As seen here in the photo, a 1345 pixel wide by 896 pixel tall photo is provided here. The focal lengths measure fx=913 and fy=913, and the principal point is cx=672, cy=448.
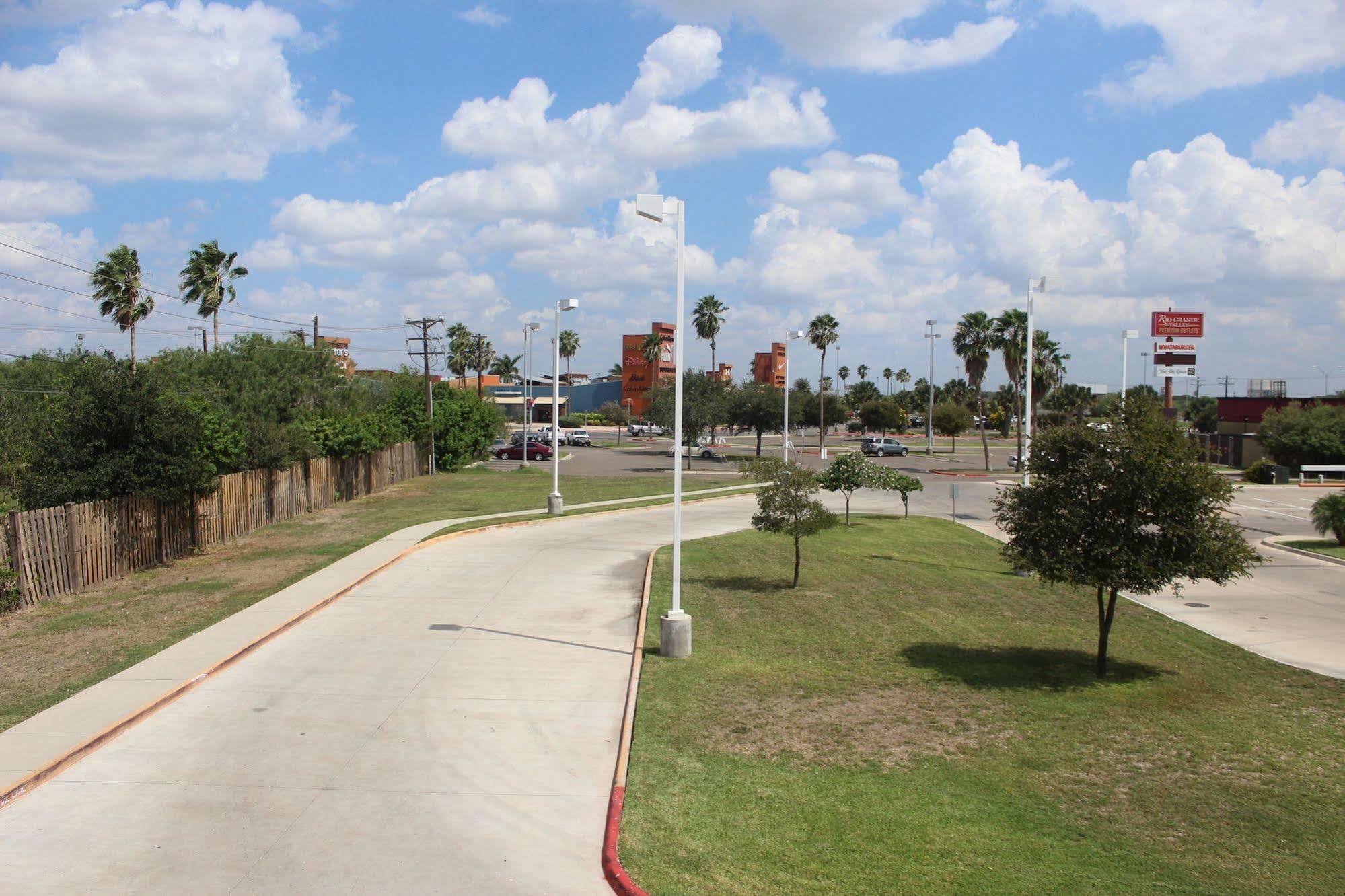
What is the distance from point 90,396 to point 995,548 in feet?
76.9

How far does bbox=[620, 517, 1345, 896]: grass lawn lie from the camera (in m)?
7.00

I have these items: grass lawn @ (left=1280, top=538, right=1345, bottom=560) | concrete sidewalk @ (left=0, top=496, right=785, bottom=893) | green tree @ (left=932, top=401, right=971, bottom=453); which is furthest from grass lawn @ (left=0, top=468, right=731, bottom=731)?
green tree @ (left=932, top=401, right=971, bottom=453)

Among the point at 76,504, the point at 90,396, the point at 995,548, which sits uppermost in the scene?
the point at 90,396

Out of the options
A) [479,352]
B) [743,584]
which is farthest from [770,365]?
[743,584]

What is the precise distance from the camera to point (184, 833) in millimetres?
7402

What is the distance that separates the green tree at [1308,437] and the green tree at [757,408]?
99.7ft

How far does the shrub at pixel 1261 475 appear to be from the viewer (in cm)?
5259

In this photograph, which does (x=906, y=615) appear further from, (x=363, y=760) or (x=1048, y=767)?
(x=363, y=760)

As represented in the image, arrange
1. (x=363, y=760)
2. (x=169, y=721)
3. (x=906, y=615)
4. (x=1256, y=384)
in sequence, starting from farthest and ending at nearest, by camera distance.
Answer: (x=1256, y=384)
(x=906, y=615)
(x=169, y=721)
(x=363, y=760)

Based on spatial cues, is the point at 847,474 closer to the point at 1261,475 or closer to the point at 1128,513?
the point at 1128,513

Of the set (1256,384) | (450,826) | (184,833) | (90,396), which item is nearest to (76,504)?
(90,396)

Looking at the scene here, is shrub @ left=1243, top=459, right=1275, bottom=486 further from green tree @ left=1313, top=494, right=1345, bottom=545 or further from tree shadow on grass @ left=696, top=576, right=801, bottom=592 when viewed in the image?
tree shadow on grass @ left=696, top=576, right=801, bottom=592

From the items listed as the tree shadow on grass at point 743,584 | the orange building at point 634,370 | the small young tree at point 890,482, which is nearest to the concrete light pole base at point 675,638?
the tree shadow on grass at point 743,584

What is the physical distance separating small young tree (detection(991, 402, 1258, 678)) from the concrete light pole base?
4.69 meters
